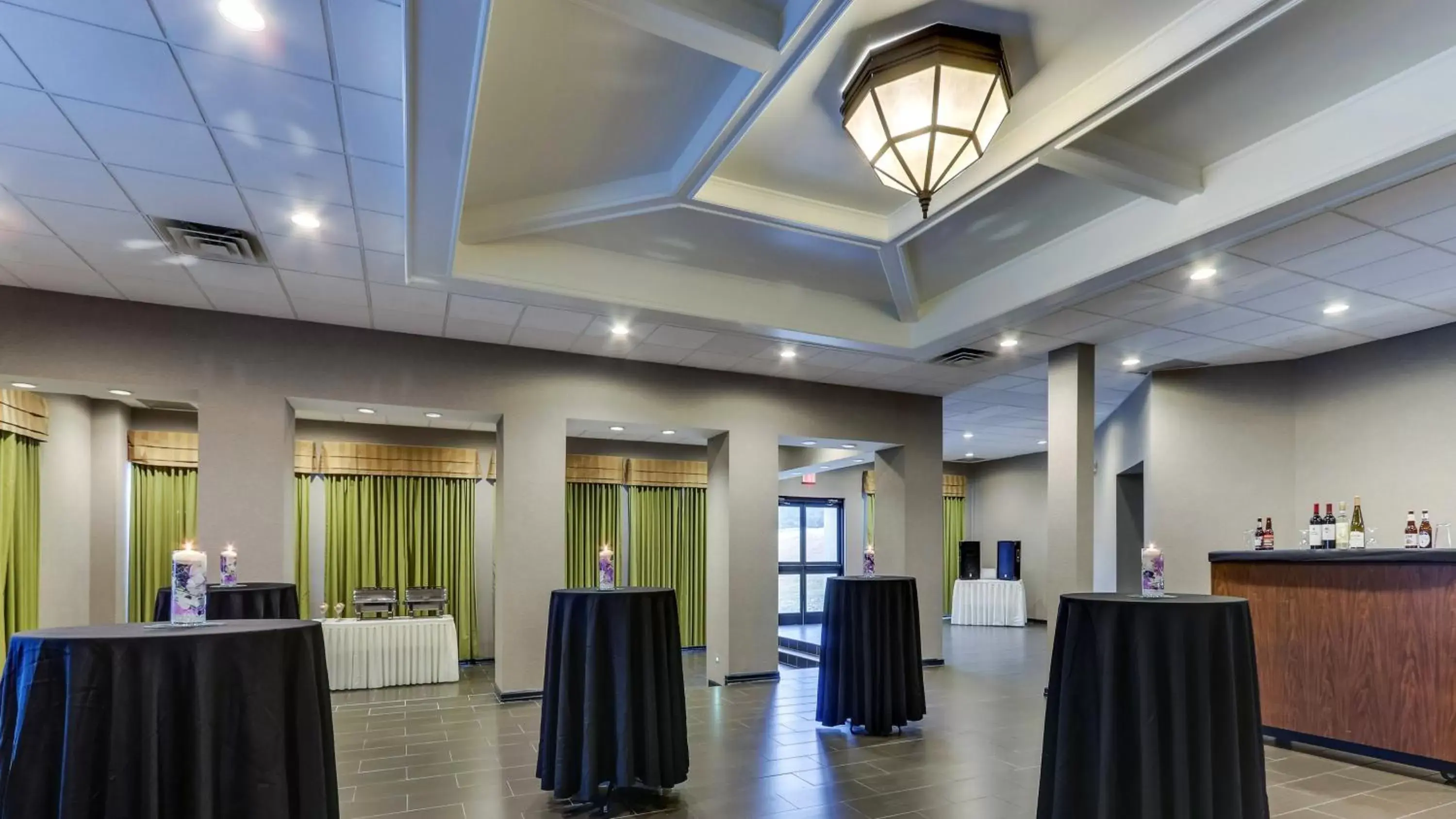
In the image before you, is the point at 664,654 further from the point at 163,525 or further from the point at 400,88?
the point at 163,525

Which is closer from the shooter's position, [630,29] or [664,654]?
[630,29]

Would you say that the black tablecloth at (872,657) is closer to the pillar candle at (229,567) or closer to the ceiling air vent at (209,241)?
the pillar candle at (229,567)

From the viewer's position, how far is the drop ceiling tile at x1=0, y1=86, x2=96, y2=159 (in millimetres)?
2891

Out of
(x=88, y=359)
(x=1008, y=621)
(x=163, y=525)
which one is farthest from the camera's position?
(x=1008, y=621)

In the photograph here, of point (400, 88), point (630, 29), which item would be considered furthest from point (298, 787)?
point (630, 29)

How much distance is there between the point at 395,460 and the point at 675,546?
3731mm

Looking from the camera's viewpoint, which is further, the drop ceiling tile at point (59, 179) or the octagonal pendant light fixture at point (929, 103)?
the drop ceiling tile at point (59, 179)

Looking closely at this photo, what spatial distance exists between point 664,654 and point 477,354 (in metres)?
3.55

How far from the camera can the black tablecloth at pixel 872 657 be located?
5336mm

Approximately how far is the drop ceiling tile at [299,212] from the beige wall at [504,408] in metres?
1.96

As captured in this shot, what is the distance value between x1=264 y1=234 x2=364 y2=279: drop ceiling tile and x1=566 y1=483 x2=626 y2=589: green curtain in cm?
536

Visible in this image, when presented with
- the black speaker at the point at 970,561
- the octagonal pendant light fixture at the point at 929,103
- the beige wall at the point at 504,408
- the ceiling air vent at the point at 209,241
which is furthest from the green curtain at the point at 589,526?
the octagonal pendant light fixture at the point at 929,103

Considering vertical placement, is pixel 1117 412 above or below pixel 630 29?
below

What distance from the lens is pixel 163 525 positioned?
8008 mm
